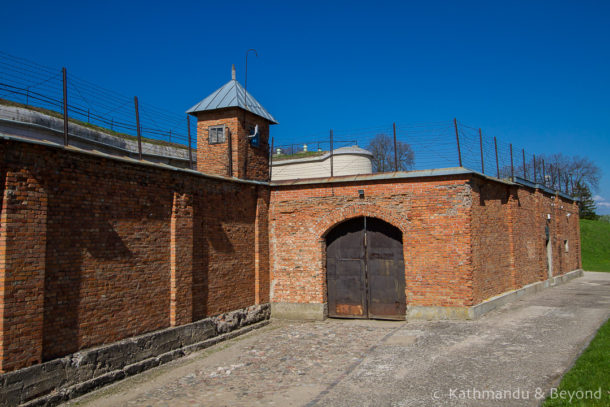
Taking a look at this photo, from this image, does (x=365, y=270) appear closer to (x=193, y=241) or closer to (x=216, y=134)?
(x=193, y=241)

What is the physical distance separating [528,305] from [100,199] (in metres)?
12.8

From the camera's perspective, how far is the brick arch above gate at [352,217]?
40.2 feet

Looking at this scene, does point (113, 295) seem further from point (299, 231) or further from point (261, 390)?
point (299, 231)

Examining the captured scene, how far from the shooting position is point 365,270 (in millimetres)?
12875

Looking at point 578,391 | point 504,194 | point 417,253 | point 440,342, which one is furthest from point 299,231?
point 578,391

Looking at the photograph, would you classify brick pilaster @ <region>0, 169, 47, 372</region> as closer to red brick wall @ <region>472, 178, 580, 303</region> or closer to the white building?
red brick wall @ <region>472, 178, 580, 303</region>

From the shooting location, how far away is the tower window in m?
14.1

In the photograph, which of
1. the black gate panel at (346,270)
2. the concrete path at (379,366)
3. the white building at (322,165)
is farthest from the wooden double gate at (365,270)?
the white building at (322,165)

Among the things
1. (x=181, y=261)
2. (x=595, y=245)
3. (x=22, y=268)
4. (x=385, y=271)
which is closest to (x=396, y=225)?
(x=385, y=271)

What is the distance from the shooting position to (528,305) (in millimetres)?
13750

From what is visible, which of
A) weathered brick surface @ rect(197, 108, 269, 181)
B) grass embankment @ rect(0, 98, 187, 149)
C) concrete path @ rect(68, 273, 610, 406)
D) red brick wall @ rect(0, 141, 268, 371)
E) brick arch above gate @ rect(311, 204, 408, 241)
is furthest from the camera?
grass embankment @ rect(0, 98, 187, 149)

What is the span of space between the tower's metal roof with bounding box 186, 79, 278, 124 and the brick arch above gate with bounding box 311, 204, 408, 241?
14.9ft

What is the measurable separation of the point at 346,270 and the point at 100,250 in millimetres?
7201

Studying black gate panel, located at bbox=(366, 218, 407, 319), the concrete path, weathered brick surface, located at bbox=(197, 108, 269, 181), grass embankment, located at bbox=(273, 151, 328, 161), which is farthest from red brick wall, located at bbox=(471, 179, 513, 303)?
grass embankment, located at bbox=(273, 151, 328, 161)
